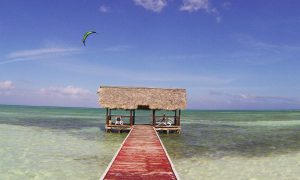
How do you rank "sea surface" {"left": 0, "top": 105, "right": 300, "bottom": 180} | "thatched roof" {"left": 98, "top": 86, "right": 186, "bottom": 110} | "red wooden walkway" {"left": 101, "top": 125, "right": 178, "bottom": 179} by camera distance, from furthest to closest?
"thatched roof" {"left": 98, "top": 86, "right": 186, "bottom": 110} < "sea surface" {"left": 0, "top": 105, "right": 300, "bottom": 180} < "red wooden walkway" {"left": 101, "top": 125, "right": 178, "bottom": 179}

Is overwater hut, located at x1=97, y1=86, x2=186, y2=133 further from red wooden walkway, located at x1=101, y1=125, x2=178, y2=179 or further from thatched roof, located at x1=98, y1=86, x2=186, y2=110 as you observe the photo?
red wooden walkway, located at x1=101, y1=125, x2=178, y2=179

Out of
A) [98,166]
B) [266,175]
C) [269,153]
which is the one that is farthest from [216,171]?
[269,153]

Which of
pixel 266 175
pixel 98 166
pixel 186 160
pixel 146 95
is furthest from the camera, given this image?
pixel 146 95

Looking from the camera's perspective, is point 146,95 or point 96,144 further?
point 146,95

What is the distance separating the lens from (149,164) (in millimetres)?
11742

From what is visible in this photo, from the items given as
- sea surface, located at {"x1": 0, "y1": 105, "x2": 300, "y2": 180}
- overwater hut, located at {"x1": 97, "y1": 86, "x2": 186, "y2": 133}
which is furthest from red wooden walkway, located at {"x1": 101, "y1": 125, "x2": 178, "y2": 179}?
overwater hut, located at {"x1": 97, "y1": 86, "x2": 186, "y2": 133}

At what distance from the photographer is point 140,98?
27.1 metres

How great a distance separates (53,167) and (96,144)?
23.5ft

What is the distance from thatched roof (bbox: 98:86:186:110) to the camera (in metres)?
26.7

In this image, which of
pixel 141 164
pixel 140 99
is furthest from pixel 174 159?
pixel 140 99

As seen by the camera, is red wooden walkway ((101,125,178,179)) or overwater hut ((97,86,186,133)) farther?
overwater hut ((97,86,186,133))

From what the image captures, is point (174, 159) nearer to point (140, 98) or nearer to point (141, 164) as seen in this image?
point (141, 164)

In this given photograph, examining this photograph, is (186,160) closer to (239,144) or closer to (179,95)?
(239,144)

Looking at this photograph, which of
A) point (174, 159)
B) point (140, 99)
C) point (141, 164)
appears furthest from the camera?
point (140, 99)
